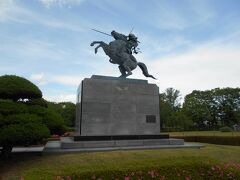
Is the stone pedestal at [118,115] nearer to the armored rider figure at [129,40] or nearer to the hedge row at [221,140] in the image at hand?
the armored rider figure at [129,40]

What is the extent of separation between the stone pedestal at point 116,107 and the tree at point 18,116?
12.1 ft

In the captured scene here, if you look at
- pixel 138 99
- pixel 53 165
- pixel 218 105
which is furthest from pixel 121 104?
pixel 218 105

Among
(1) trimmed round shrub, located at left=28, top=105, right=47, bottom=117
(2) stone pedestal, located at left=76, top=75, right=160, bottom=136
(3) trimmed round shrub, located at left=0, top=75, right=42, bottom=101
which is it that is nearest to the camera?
(3) trimmed round shrub, located at left=0, top=75, right=42, bottom=101

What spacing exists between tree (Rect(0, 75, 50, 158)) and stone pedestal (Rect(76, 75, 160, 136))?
3.68 metres

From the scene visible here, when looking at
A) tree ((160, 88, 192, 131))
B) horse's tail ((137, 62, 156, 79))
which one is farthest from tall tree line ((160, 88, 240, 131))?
horse's tail ((137, 62, 156, 79))

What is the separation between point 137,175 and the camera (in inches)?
310

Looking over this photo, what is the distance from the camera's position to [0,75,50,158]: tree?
881 cm

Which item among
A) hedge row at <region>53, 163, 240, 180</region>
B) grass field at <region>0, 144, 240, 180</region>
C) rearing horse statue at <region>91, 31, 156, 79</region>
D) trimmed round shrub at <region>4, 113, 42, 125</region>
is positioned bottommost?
hedge row at <region>53, 163, 240, 180</region>

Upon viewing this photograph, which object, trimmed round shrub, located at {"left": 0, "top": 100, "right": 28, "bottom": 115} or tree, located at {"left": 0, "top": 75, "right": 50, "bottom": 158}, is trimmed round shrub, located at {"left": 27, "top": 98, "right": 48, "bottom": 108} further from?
trimmed round shrub, located at {"left": 0, "top": 100, "right": 28, "bottom": 115}

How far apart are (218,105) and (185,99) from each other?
771 cm

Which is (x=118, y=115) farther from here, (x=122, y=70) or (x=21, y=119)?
(x=21, y=119)

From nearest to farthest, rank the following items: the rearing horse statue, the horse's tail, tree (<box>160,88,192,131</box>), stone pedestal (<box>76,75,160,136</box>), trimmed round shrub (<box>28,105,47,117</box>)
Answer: trimmed round shrub (<box>28,105,47,117</box>) → stone pedestal (<box>76,75,160,136</box>) → the rearing horse statue → the horse's tail → tree (<box>160,88,192,131</box>)

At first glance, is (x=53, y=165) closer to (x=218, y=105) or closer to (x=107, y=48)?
(x=107, y=48)

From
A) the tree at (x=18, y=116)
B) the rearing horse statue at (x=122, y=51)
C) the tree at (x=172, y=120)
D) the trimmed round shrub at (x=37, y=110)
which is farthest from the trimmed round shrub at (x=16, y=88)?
the tree at (x=172, y=120)
